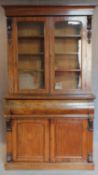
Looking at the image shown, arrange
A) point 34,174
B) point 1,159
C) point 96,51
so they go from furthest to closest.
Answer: point 96,51, point 1,159, point 34,174

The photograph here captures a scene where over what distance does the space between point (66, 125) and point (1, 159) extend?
1.08 metres

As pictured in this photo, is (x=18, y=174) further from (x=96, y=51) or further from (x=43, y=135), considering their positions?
(x=96, y=51)

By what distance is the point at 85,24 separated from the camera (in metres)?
3.28

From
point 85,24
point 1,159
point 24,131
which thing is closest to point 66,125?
point 24,131

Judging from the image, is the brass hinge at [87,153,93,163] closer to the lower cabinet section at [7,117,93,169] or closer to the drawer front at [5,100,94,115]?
the lower cabinet section at [7,117,93,169]

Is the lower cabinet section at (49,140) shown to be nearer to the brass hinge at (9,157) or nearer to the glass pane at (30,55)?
the brass hinge at (9,157)

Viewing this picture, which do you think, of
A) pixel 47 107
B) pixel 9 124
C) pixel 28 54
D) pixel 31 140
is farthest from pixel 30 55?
pixel 31 140

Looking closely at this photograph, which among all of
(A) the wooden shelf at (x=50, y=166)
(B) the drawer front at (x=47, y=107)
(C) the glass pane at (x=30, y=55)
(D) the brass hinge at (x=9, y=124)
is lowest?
(A) the wooden shelf at (x=50, y=166)

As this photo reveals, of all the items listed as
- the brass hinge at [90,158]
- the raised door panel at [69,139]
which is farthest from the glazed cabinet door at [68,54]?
the brass hinge at [90,158]

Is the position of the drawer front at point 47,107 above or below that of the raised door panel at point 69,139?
above

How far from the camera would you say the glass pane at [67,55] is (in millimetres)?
3396

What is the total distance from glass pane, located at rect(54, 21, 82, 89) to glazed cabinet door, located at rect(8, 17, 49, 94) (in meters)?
0.18

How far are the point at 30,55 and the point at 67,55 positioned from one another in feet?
1.70

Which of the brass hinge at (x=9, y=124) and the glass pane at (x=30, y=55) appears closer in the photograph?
the brass hinge at (x=9, y=124)
